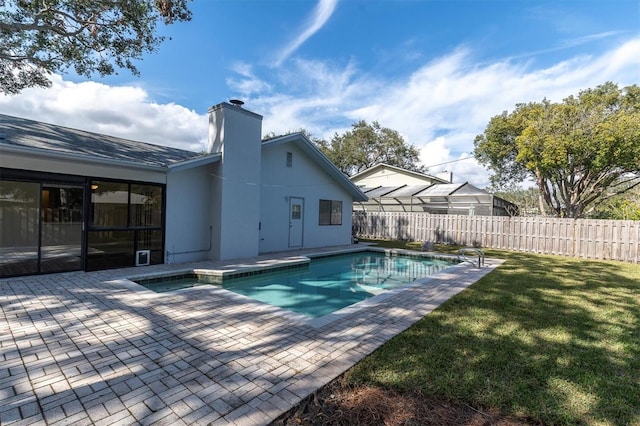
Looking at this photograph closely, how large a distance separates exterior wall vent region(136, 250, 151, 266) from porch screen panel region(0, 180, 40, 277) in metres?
1.95

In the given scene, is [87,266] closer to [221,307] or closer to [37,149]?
[37,149]

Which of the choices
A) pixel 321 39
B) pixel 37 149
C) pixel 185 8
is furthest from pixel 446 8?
pixel 37 149

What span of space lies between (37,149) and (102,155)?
1177mm

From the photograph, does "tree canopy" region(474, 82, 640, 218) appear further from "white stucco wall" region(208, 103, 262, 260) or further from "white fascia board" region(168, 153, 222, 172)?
"white fascia board" region(168, 153, 222, 172)

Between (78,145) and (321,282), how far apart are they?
22.6ft

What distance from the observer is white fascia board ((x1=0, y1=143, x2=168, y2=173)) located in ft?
18.5

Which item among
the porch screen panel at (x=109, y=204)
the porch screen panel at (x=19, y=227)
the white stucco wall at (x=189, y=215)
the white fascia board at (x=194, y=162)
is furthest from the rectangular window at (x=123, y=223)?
the porch screen panel at (x=19, y=227)

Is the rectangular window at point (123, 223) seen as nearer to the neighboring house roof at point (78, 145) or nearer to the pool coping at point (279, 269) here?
the neighboring house roof at point (78, 145)

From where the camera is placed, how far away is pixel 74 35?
920cm

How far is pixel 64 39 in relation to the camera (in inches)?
377

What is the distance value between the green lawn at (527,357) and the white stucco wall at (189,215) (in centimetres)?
704

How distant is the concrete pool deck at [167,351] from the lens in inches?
92.4

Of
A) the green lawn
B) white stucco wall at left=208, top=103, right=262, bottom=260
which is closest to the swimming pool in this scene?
white stucco wall at left=208, top=103, right=262, bottom=260

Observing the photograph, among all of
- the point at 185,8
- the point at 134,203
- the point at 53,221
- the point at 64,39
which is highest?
the point at 185,8
